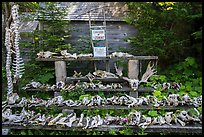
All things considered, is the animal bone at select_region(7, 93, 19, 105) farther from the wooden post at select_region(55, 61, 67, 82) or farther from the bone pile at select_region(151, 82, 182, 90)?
the bone pile at select_region(151, 82, 182, 90)

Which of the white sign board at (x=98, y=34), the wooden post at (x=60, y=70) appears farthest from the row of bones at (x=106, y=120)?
the white sign board at (x=98, y=34)

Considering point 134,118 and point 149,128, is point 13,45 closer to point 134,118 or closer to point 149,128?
point 134,118

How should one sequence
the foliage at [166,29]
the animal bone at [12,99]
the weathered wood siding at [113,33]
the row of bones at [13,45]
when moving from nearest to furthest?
the animal bone at [12,99] < the row of bones at [13,45] < the foliage at [166,29] < the weathered wood siding at [113,33]

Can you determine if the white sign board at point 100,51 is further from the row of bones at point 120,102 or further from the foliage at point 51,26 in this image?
the foliage at point 51,26

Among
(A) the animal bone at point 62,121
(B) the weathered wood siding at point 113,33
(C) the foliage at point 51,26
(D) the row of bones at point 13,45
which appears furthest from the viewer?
(B) the weathered wood siding at point 113,33

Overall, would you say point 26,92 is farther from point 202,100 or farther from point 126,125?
point 202,100

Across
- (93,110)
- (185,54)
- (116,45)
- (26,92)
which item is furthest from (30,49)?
(185,54)

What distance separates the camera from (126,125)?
3354 mm

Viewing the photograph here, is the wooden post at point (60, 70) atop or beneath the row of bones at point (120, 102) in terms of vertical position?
atop

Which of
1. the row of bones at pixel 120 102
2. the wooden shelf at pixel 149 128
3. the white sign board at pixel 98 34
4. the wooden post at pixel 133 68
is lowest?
the wooden shelf at pixel 149 128

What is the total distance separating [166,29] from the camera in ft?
18.2

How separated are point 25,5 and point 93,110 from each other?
9.32ft

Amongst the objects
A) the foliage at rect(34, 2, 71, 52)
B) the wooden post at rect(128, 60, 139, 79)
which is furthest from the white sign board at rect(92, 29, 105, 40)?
the foliage at rect(34, 2, 71, 52)

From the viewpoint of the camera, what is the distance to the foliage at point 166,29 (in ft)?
16.9
